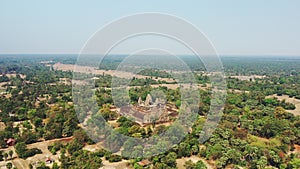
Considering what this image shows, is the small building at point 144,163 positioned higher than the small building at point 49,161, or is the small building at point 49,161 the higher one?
the small building at point 144,163

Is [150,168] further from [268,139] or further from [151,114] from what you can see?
[268,139]

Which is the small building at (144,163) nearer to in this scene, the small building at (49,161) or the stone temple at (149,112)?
the stone temple at (149,112)

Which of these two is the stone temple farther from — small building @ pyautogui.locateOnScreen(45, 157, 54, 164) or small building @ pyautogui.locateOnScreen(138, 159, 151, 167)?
small building @ pyautogui.locateOnScreen(45, 157, 54, 164)

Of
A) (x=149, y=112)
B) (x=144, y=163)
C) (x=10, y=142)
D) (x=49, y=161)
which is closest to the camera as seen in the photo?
(x=144, y=163)

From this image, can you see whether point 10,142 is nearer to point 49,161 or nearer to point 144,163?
point 49,161

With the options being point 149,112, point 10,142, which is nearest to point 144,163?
point 149,112

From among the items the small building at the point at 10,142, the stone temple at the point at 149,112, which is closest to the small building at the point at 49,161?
the small building at the point at 10,142

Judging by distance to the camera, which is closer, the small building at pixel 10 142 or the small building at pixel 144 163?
the small building at pixel 144 163

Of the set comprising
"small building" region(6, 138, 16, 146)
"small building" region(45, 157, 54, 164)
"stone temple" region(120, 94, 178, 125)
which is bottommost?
"small building" region(45, 157, 54, 164)

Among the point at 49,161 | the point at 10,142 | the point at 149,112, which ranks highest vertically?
the point at 149,112

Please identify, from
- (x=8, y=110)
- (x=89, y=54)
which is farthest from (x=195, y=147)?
(x=8, y=110)

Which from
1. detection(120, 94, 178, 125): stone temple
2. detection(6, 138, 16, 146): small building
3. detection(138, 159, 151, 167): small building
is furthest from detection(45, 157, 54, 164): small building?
detection(120, 94, 178, 125): stone temple
